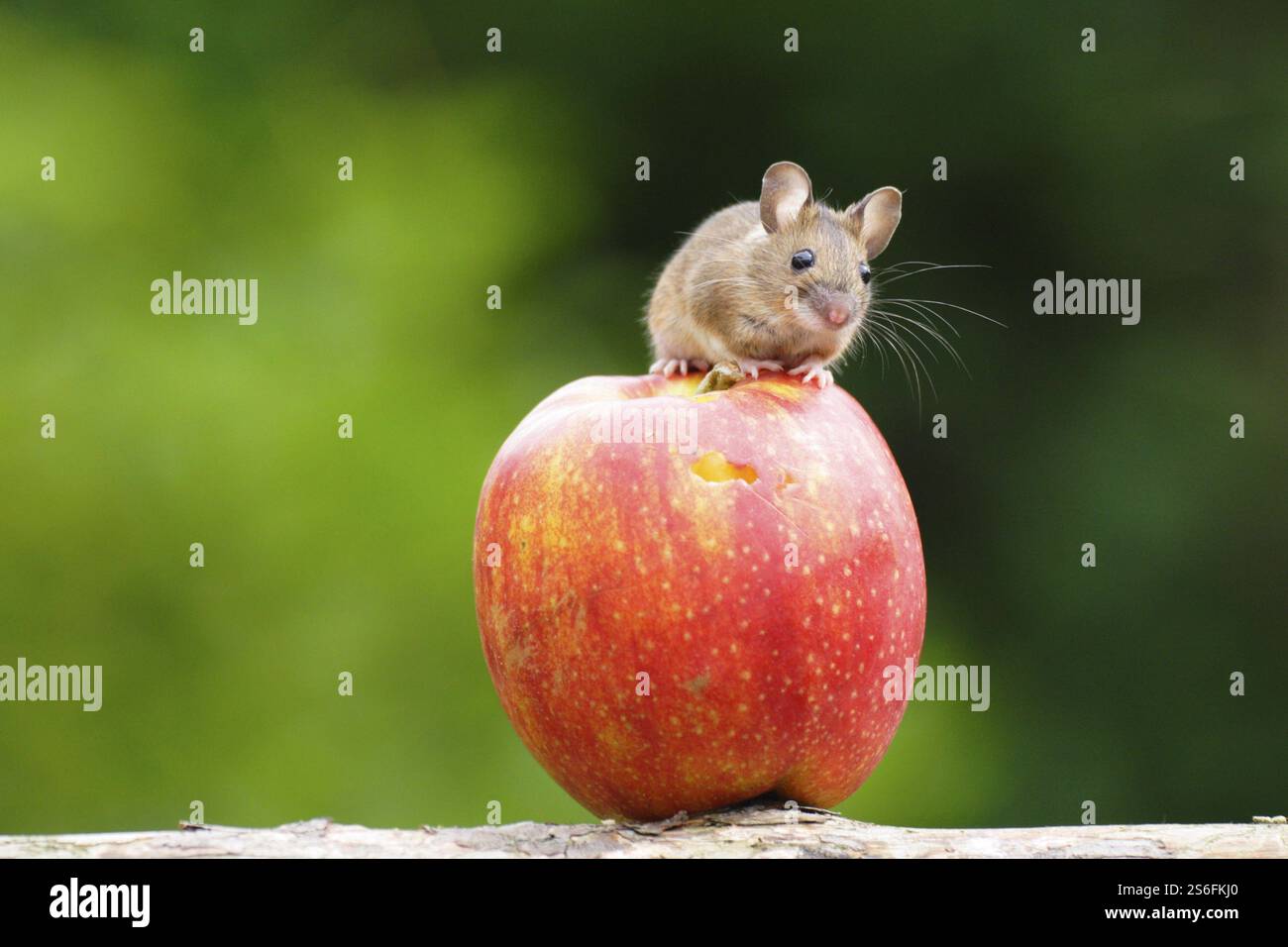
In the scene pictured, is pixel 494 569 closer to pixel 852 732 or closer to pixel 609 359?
pixel 852 732

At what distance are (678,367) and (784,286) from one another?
33 cm

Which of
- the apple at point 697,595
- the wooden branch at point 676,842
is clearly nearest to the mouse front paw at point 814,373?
the apple at point 697,595

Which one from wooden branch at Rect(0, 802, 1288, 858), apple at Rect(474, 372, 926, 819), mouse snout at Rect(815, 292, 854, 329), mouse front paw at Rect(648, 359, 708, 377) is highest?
mouse snout at Rect(815, 292, 854, 329)

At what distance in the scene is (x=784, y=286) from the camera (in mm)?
3688

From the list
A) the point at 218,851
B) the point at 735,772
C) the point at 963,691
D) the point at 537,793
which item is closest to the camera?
the point at 218,851

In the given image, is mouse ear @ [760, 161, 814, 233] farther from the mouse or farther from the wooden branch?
the wooden branch

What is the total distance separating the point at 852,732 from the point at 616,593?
23.1 inches

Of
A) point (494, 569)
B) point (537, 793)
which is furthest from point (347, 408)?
point (494, 569)

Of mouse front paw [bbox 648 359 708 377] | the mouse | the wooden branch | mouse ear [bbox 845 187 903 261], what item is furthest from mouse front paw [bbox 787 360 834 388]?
the wooden branch

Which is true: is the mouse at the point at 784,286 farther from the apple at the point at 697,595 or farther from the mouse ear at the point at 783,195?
the apple at the point at 697,595

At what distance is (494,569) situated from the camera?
3104mm

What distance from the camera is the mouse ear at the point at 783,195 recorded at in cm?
370

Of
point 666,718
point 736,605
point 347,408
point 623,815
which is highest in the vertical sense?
point 347,408

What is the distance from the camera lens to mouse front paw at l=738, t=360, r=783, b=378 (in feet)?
11.4
